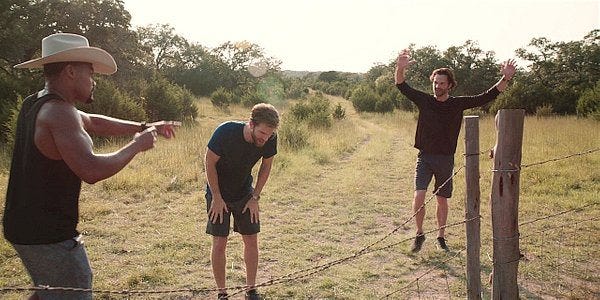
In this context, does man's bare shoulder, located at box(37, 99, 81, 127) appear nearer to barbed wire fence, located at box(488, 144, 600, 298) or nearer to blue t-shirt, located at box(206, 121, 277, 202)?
blue t-shirt, located at box(206, 121, 277, 202)

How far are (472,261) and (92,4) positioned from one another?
84.7 feet

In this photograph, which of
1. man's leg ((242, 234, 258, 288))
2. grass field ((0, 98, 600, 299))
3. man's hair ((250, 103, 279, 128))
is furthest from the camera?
grass field ((0, 98, 600, 299))

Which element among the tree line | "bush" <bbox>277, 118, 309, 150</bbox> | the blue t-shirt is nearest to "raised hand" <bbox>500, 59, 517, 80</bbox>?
the blue t-shirt

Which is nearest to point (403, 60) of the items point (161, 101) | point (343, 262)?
point (343, 262)

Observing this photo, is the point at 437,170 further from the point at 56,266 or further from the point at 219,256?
the point at 56,266

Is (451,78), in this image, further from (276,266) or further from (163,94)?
(163,94)

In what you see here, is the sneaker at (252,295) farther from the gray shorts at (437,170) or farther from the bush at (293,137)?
the bush at (293,137)

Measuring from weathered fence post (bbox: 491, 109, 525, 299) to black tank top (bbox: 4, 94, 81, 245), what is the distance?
2.51 m

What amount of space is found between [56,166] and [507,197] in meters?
2.62

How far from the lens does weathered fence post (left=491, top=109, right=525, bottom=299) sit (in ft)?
8.90

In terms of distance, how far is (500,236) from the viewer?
A: 2.76m

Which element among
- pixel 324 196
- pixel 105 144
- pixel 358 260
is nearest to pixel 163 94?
pixel 105 144

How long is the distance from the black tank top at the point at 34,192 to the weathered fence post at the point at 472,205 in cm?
247

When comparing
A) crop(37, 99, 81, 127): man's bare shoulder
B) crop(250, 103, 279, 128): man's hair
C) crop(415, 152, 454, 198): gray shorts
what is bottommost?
crop(415, 152, 454, 198): gray shorts
